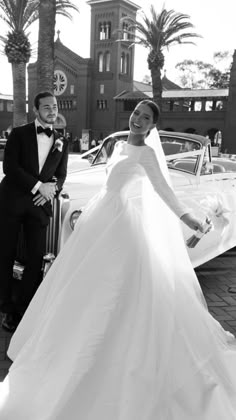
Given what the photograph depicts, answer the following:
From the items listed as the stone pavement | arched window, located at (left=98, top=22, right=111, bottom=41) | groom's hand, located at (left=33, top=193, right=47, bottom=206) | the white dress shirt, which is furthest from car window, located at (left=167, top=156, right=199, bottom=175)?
arched window, located at (left=98, top=22, right=111, bottom=41)

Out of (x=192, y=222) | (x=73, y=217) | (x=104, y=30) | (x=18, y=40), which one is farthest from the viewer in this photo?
(x=104, y=30)

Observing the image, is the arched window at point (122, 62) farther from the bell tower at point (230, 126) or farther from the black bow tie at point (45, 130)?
the black bow tie at point (45, 130)

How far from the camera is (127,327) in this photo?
2.32 metres

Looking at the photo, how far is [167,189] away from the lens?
260 cm

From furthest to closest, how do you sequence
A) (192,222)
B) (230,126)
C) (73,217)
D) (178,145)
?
(230,126) → (178,145) → (73,217) → (192,222)

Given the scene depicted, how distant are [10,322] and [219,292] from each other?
8.21ft

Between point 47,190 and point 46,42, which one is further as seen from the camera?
point 46,42

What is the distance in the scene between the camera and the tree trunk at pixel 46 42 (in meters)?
9.93

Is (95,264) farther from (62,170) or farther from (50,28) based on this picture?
(50,28)

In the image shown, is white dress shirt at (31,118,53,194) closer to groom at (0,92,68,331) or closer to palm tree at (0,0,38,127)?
groom at (0,92,68,331)

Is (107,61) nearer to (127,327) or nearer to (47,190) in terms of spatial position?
(47,190)

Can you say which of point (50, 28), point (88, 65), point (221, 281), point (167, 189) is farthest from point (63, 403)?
point (88, 65)

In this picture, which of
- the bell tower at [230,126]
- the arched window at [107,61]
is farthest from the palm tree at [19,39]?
the arched window at [107,61]

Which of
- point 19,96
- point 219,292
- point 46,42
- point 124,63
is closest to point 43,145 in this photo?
point 219,292
